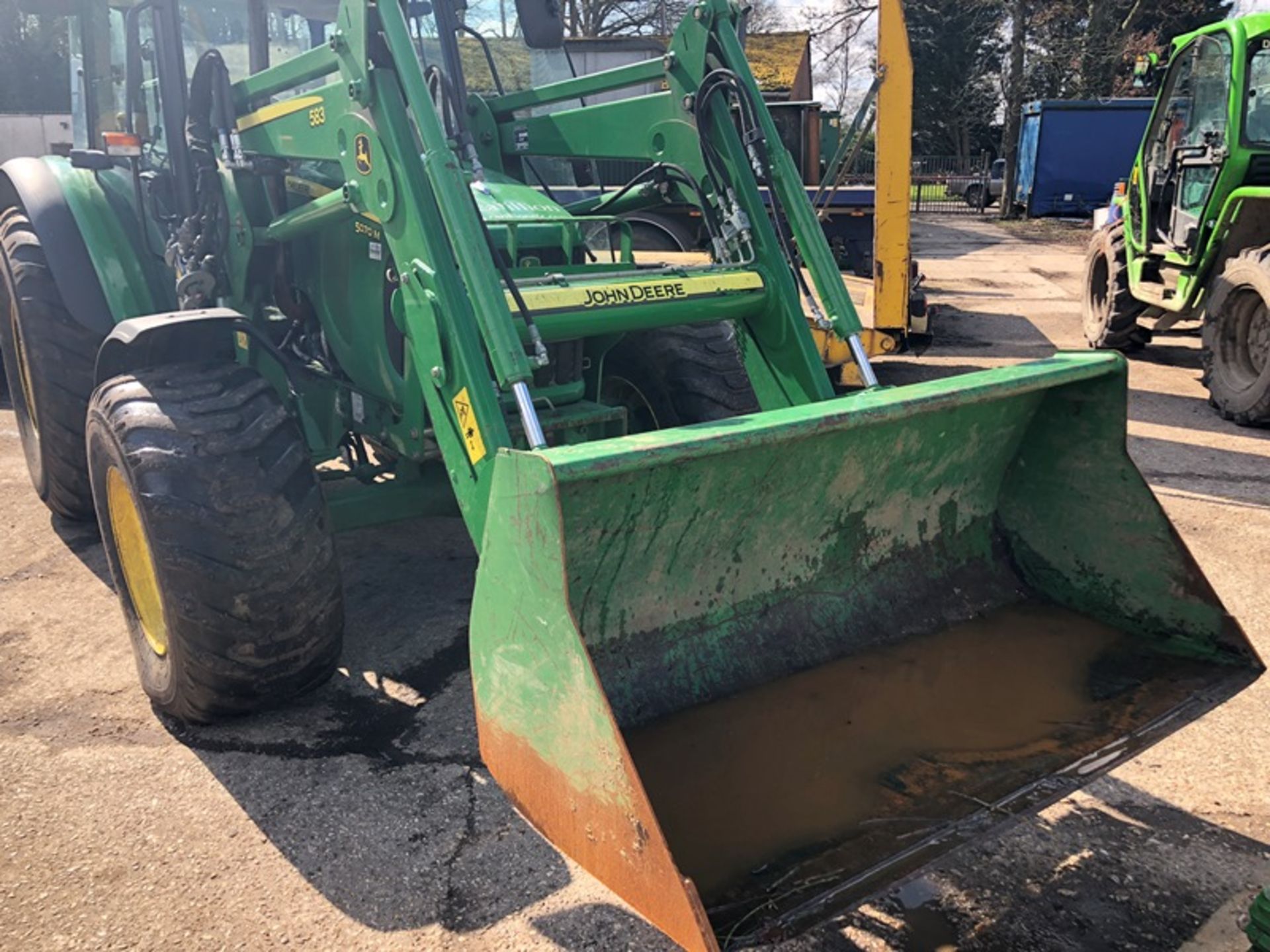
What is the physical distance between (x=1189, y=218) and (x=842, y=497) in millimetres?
6417

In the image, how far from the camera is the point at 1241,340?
735cm

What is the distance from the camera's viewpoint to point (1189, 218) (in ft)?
26.1

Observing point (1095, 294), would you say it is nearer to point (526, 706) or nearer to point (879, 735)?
point (879, 735)

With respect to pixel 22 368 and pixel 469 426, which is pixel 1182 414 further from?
pixel 22 368

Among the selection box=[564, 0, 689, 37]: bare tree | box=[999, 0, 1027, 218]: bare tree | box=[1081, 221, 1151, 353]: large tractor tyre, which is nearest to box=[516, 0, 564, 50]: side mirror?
box=[1081, 221, 1151, 353]: large tractor tyre

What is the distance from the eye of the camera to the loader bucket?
7.07ft

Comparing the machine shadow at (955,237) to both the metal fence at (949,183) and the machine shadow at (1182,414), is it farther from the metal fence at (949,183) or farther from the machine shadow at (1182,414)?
the machine shadow at (1182,414)

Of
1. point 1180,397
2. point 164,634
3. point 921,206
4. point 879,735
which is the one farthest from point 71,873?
point 921,206

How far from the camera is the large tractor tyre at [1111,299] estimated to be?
916cm

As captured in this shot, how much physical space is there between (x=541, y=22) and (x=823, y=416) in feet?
7.49

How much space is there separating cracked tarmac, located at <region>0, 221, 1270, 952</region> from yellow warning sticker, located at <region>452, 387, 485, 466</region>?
101 cm

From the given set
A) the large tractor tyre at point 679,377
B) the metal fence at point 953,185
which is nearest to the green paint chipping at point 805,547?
the large tractor tyre at point 679,377

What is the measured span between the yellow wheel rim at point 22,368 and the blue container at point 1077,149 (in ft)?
72.0

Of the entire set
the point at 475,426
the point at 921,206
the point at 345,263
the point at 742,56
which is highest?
the point at 742,56
